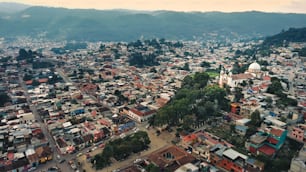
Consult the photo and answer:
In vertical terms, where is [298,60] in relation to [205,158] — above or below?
above

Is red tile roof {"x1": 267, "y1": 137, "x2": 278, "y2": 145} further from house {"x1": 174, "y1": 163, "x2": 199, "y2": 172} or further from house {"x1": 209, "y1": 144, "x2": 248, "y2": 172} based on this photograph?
house {"x1": 174, "y1": 163, "x2": 199, "y2": 172}

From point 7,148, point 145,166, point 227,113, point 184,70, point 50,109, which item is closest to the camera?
point 145,166

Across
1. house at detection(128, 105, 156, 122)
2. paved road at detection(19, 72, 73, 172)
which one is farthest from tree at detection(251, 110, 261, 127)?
paved road at detection(19, 72, 73, 172)

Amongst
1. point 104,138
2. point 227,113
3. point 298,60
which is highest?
point 298,60

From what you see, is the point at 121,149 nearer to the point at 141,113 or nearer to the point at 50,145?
the point at 50,145

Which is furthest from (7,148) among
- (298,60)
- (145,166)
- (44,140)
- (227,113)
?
(298,60)

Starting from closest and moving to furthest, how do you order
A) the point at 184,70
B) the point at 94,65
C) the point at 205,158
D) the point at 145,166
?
the point at 145,166
the point at 205,158
the point at 184,70
the point at 94,65

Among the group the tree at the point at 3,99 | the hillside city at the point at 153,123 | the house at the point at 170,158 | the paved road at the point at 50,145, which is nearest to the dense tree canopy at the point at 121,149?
the hillside city at the point at 153,123

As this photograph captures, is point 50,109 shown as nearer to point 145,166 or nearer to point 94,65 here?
point 145,166
